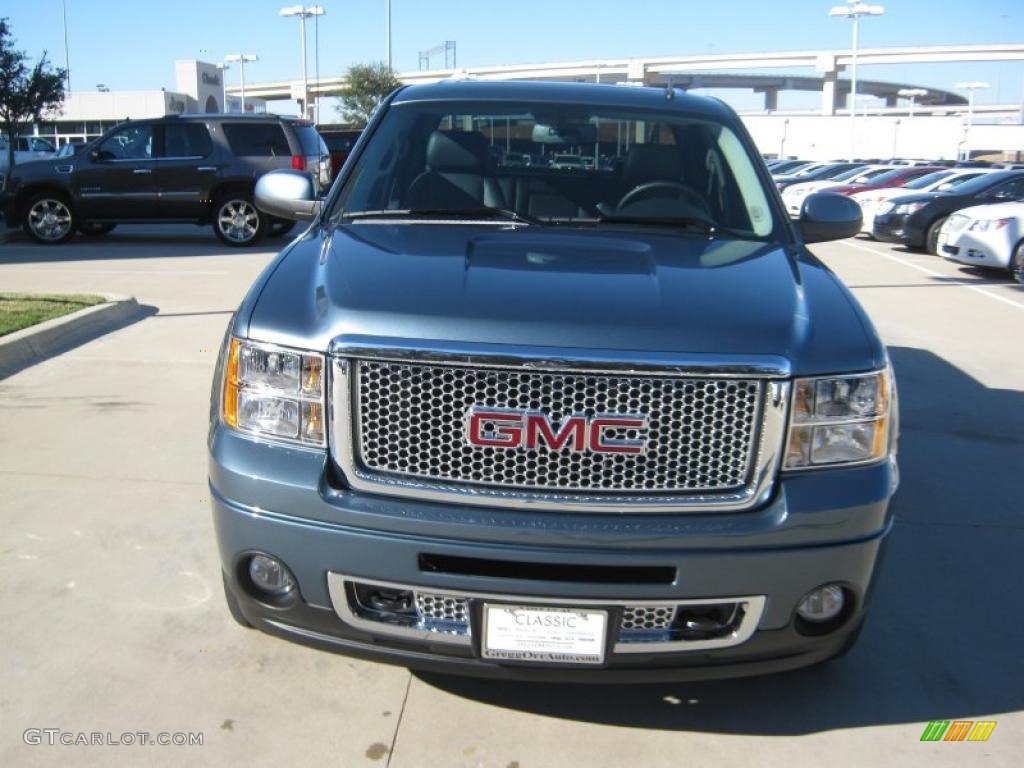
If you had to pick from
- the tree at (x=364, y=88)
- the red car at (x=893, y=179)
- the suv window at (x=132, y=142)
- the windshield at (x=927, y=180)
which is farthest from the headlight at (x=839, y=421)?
the tree at (x=364, y=88)

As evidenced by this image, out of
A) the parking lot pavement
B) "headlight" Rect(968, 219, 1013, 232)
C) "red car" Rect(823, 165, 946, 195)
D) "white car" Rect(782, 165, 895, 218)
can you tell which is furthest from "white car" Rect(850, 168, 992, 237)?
the parking lot pavement

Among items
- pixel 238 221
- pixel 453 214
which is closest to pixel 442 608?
pixel 453 214

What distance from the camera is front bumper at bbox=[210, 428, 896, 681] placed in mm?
2580

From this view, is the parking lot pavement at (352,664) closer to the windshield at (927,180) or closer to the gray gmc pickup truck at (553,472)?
the gray gmc pickup truck at (553,472)

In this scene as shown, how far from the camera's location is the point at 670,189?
4137 mm

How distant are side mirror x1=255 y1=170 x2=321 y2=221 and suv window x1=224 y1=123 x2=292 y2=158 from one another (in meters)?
11.5

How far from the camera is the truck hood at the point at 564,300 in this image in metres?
2.64

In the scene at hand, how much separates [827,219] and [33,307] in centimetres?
676

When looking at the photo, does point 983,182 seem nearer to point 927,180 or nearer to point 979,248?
point 979,248

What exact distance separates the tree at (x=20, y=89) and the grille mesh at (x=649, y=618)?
853 inches

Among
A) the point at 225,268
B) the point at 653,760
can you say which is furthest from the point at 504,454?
the point at 225,268

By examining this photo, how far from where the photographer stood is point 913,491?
5074 millimetres

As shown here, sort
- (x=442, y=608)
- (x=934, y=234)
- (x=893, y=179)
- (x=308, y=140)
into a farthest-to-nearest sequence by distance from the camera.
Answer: (x=893, y=179), (x=934, y=234), (x=308, y=140), (x=442, y=608)

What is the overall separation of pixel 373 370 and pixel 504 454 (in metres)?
0.40
